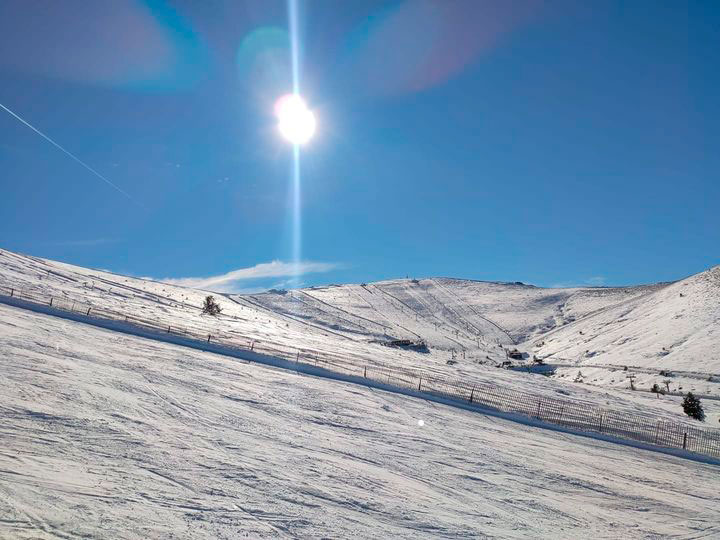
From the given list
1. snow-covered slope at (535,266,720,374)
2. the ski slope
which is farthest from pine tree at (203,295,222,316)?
snow-covered slope at (535,266,720,374)

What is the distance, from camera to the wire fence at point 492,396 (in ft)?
79.9

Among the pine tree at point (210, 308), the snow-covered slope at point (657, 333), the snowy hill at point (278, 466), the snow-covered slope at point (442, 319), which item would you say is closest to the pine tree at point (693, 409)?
the snow-covered slope at point (442, 319)

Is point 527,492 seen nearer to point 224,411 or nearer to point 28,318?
point 224,411

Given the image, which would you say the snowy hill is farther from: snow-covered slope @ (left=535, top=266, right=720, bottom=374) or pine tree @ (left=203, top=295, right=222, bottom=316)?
snow-covered slope @ (left=535, top=266, right=720, bottom=374)

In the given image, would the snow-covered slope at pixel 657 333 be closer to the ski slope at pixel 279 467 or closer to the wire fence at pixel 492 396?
the wire fence at pixel 492 396

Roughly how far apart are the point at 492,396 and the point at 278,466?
2000 centimetres

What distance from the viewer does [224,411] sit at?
1714 cm

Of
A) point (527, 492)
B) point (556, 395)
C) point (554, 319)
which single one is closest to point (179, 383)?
point (527, 492)

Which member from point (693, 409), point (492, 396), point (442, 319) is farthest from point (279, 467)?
A: point (442, 319)

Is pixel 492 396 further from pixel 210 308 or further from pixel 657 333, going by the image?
A: pixel 657 333

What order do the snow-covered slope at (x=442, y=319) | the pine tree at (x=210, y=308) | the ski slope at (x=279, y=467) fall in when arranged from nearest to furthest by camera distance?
the ski slope at (x=279, y=467) < the snow-covered slope at (x=442, y=319) < the pine tree at (x=210, y=308)

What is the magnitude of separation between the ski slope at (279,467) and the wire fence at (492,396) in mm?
2868

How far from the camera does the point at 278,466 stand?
12750 millimetres

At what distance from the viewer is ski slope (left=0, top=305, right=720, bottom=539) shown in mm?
9406
